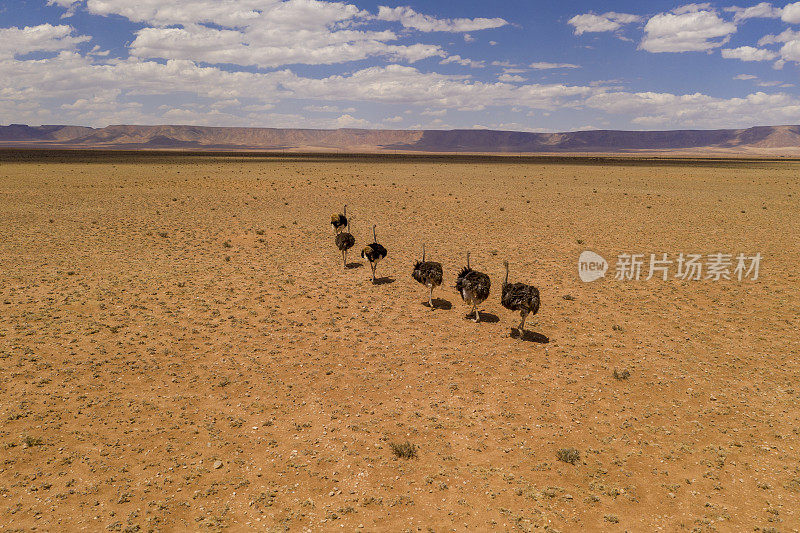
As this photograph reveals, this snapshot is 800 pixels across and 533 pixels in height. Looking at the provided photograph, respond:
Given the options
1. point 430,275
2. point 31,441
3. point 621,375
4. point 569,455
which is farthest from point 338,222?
point 569,455

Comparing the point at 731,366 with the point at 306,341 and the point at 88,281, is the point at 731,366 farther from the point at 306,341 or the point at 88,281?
the point at 88,281

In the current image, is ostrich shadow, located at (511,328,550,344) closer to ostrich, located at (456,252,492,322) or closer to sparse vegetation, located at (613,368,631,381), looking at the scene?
ostrich, located at (456,252,492,322)

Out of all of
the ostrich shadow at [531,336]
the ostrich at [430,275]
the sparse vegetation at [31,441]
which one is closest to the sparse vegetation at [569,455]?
the ostrich shadow at [531,336]

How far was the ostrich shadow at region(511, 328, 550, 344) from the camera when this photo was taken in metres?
13.8

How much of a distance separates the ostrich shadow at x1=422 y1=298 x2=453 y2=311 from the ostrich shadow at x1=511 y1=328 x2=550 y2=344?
2834 mm

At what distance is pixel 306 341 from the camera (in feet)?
44.5

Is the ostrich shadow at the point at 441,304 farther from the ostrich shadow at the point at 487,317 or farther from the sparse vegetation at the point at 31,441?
the sparse vegetation at the point at 31,441

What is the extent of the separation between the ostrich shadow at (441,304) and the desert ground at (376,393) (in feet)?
0.46

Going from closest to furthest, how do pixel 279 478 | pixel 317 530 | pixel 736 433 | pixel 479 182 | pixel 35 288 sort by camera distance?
pixel 317 530
pixel 279 478
pixel 736 433
pixel 35 288
pixel 479 182

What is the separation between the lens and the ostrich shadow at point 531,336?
13770mm

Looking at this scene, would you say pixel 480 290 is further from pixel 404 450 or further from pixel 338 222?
pixel 338 222

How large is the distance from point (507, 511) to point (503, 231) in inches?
867

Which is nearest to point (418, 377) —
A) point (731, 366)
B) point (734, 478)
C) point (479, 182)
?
point (734, 478)

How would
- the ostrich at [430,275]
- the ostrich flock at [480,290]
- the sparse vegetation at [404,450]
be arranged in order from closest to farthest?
the sparse vegetation at [404,450] → the ostrich flock at [480,290] → the ostrich at [430,275]
